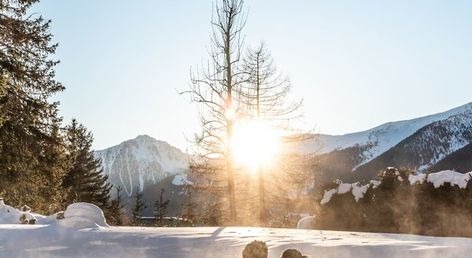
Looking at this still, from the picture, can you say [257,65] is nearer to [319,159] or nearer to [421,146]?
[319,159]

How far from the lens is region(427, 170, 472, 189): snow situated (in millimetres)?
10961

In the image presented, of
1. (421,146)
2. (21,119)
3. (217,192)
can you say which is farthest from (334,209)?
(421,146)

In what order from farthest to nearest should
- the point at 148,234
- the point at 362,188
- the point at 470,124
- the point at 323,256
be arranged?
the point at 470,124, the point at 362,188, the point at 148,234, the point at 323,256

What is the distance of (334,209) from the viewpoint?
13.2 m

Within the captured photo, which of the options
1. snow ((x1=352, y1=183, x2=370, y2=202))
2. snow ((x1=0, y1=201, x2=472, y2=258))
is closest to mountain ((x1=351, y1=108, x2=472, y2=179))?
snow ((x1=352, y1=183, x2=370, y2=202))

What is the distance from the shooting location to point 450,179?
11.2 m

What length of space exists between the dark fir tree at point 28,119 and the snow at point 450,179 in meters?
13.3

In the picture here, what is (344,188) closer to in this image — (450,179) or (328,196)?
(328,196)

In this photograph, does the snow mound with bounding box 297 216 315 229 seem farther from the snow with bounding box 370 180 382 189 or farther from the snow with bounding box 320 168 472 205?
the snow with bounding box 370 180 382 189

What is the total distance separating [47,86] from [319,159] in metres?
11.0

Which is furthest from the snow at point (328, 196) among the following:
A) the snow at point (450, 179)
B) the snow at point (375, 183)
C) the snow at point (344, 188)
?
the snow at point (450, 179)

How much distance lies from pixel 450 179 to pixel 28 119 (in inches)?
563

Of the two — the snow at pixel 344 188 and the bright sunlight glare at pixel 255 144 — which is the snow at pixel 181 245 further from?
the bright sunlight glare at pixel 255 144

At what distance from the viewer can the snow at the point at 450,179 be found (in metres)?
11.0
